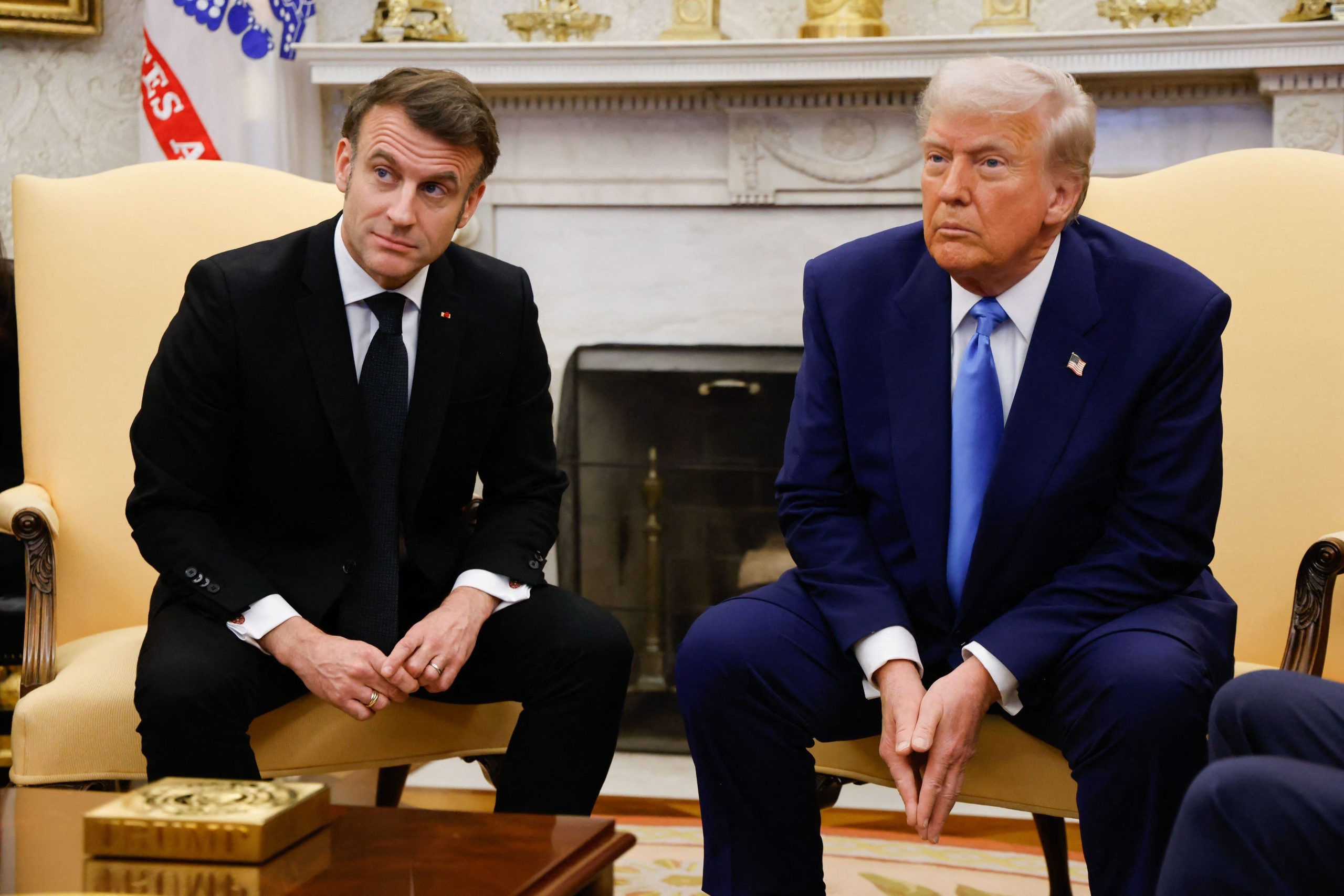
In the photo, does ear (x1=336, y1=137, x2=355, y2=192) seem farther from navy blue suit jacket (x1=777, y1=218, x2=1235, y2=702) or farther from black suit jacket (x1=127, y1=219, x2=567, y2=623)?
navy blue suit jacket (x1=777, y1=218, x2=1235, y2=702)

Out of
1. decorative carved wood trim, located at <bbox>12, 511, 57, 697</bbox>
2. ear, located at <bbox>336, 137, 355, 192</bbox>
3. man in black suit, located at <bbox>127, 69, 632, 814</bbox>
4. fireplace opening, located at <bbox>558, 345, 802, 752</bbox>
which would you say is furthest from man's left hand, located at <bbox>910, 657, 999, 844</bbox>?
fireplace opening, located at <bbox>558, 345, 802, 752</bbox>

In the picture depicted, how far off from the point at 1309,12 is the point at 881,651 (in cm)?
203

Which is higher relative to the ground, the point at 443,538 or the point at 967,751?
the point at 443,538

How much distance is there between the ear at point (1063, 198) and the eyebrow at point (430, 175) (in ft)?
2.66

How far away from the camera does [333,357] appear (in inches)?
72.7

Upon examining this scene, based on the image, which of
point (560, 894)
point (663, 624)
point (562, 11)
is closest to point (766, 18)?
point (562, 11)

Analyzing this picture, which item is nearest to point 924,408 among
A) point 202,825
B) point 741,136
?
point 202,825

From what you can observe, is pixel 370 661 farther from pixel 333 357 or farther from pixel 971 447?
pixel 971 447

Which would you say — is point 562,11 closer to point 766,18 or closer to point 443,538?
point 766,18

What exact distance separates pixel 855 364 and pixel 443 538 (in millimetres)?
654

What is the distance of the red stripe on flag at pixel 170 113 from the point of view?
3.03m

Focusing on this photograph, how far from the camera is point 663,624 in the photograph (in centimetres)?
330

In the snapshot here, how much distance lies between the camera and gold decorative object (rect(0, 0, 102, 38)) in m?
3.24

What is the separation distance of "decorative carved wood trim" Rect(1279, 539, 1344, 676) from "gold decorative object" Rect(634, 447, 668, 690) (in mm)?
1718
